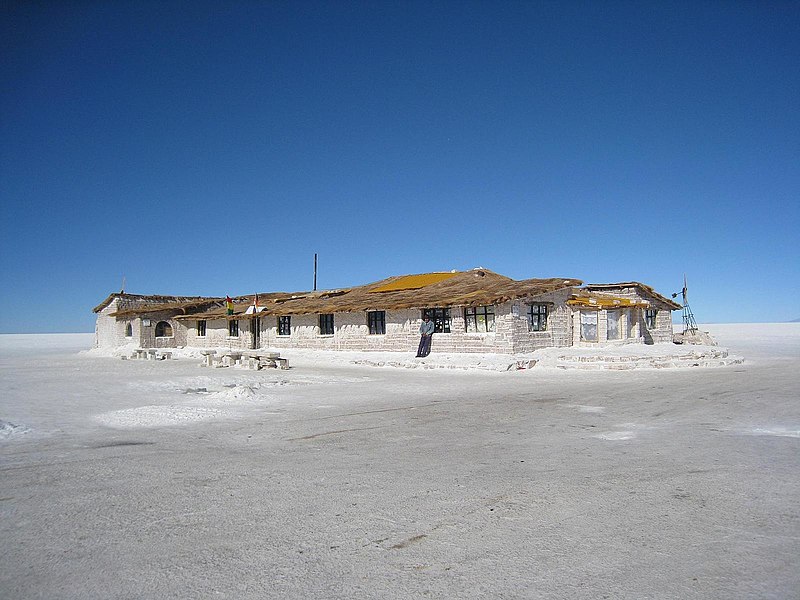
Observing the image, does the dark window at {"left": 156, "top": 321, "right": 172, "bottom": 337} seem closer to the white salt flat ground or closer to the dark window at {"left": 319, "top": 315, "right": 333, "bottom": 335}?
the dark window at {"left": 319, "top": 315, "right": 333, "bottom": 335}

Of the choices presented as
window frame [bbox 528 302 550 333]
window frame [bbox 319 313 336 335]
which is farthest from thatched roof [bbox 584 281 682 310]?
window frame [bbox 319 313 336 335]

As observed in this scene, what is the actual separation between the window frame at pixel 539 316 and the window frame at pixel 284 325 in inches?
596

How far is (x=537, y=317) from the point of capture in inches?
967

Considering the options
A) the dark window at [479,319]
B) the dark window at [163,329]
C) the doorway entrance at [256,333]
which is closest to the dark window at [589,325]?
the dark window at [479,319]

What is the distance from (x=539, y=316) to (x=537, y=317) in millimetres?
146

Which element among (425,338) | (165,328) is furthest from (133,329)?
Answer: (425,338)

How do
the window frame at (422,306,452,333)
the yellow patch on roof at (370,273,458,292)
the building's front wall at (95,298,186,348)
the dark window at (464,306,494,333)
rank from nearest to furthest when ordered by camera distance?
the dark window at (464,306,494,333) < the window frame at (422,306,452,333) < the yellow patch on roof at (370,273,458,292) < the building's front wall at (95,298,186,348)

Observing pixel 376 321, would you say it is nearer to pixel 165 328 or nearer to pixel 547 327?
pixel 547 327

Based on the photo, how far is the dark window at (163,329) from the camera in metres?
39.1

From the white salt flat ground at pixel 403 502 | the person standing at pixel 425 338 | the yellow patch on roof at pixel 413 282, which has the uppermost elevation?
the yellow patch on roof at pixel 413 282

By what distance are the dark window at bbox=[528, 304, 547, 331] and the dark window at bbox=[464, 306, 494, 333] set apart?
6.14 ft

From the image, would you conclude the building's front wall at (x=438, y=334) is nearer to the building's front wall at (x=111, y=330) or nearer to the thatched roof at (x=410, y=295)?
the building's front wall at (x=111, y=330)

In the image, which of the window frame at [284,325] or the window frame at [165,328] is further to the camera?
the window frame at [165,328]

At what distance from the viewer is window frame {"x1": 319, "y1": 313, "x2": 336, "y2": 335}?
30.3 meters
